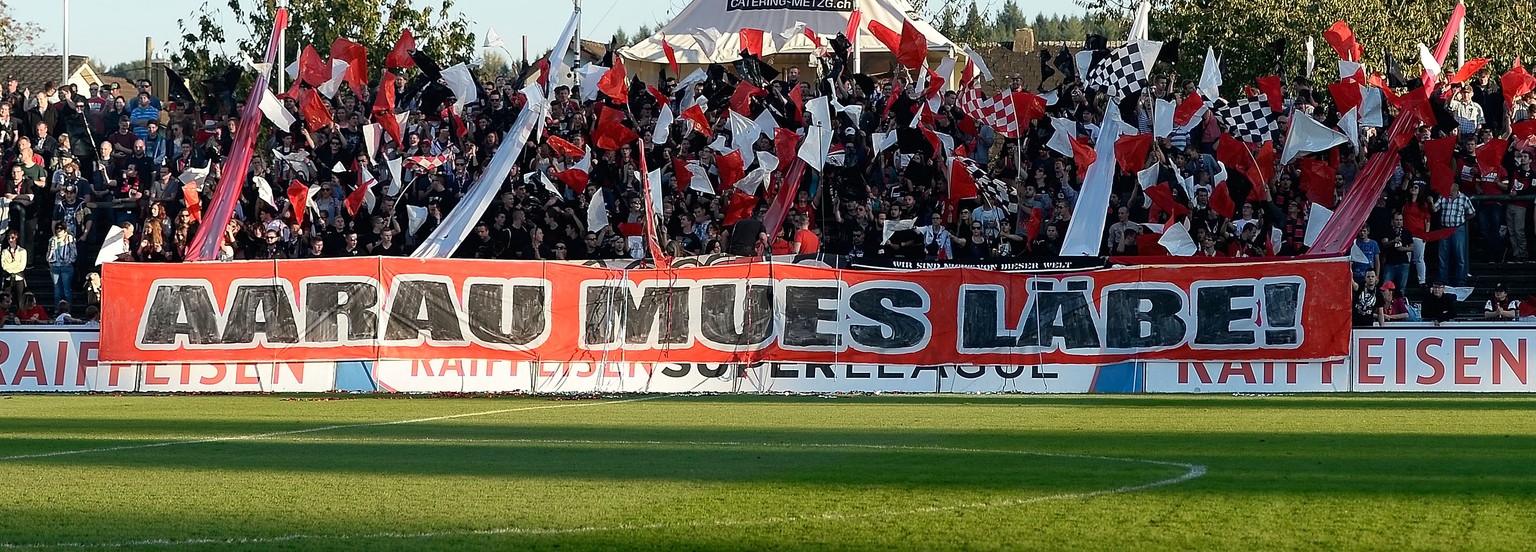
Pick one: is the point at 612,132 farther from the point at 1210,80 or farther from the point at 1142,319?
the point at 1142,319

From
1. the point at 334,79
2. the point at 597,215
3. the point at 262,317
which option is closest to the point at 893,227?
the point at 597,215

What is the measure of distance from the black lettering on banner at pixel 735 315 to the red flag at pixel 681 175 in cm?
407

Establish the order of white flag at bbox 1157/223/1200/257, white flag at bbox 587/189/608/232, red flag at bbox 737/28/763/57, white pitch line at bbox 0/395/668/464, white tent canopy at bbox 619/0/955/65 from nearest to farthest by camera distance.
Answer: white pitch line at bbox 0/395/668/464
white flag at bbox 1157/223/1200/257
white flag at bbox 587/189/608/232
red flag at bbox 737/28/763/57
white tent canopy at bbox 619/0/955/65

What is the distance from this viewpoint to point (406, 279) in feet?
71.7

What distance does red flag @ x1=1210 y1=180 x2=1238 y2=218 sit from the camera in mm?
23266

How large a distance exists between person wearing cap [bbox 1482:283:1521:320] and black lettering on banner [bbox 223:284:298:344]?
13.8 m

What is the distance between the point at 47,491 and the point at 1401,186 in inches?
715

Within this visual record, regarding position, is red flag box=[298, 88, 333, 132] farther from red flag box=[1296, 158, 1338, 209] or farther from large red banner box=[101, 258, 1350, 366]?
red flag box=[1296, 158, 1338, 209]

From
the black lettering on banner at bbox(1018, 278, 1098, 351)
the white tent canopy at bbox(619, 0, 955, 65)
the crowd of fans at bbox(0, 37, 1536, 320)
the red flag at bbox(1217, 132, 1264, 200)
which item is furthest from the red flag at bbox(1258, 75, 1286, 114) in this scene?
the white tent canopy at bbox(619, 0, 955, 65)

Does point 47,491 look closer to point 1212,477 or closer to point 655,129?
point 1212,477

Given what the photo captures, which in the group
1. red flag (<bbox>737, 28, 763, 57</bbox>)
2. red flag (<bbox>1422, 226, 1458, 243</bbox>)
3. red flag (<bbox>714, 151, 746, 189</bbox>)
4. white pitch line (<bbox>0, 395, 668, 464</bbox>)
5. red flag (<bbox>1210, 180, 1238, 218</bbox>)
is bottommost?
white pitch line (<bbox>0, 395, 668, 464</bbox>)

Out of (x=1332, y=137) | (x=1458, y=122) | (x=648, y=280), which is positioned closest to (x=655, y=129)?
(x=648, y=280)

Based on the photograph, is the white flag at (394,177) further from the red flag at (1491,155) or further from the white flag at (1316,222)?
the red flag at (1491,155)

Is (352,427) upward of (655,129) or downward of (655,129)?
downward
